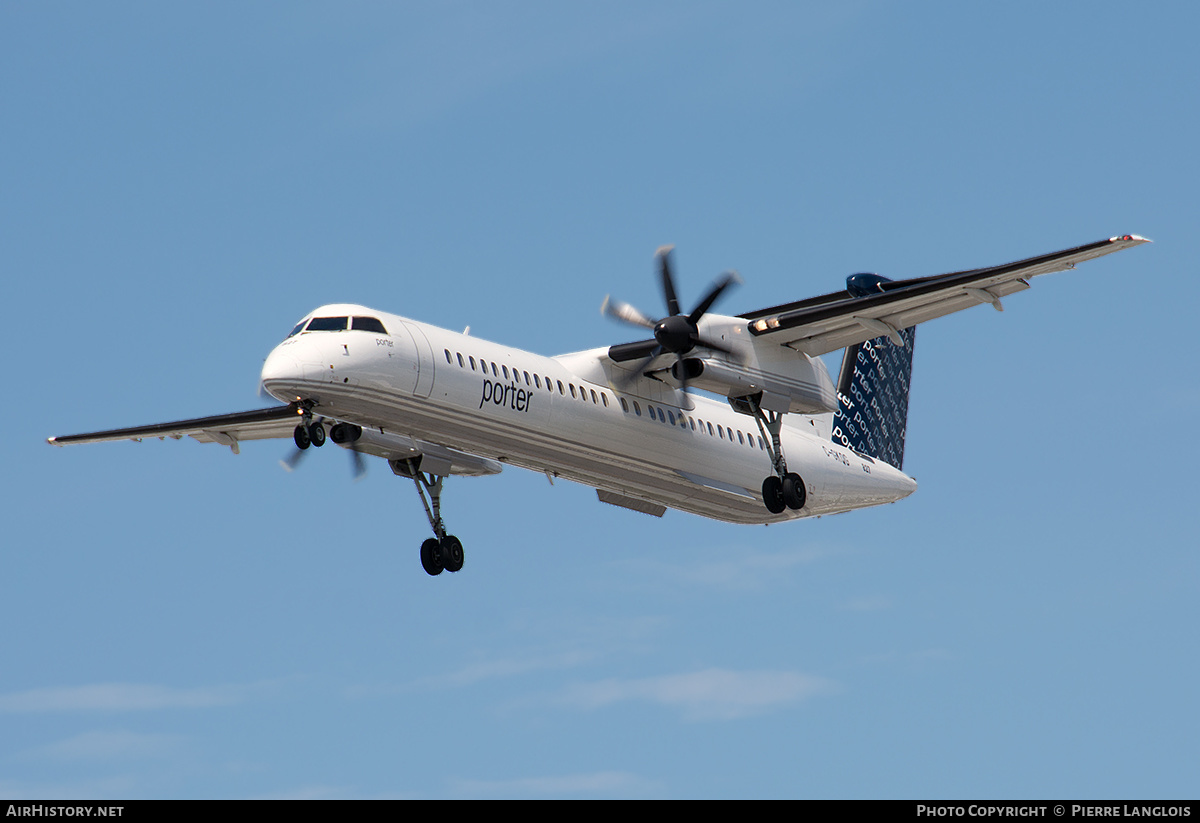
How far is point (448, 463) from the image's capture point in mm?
27906

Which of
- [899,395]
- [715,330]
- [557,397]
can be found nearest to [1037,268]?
[715,330]

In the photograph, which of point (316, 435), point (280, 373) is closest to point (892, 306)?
point (316, 435)

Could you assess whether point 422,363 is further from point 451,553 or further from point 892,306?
point 892,306

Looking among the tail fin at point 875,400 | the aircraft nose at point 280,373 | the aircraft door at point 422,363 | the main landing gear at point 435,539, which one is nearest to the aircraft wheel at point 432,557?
the main landing gear at point 435,539

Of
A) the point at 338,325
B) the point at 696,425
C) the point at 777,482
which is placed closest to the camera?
the point at 338,325

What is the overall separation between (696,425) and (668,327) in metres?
2.65

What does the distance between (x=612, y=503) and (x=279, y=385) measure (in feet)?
25.8

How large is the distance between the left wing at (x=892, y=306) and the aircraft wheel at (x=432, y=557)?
7298 millimetres

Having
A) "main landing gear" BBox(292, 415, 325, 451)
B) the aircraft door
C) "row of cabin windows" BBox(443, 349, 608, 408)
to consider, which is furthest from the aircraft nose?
"row of cabin windows" BBox(443, 349, 608, 408)

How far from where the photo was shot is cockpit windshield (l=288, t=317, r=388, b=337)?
22.3 m

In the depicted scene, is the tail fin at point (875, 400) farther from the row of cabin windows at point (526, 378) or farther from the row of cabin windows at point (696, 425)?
the row of cabin windows at point (526, 378)

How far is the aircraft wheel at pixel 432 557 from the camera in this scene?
27531 mm

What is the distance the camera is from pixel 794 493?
86.9 ft
